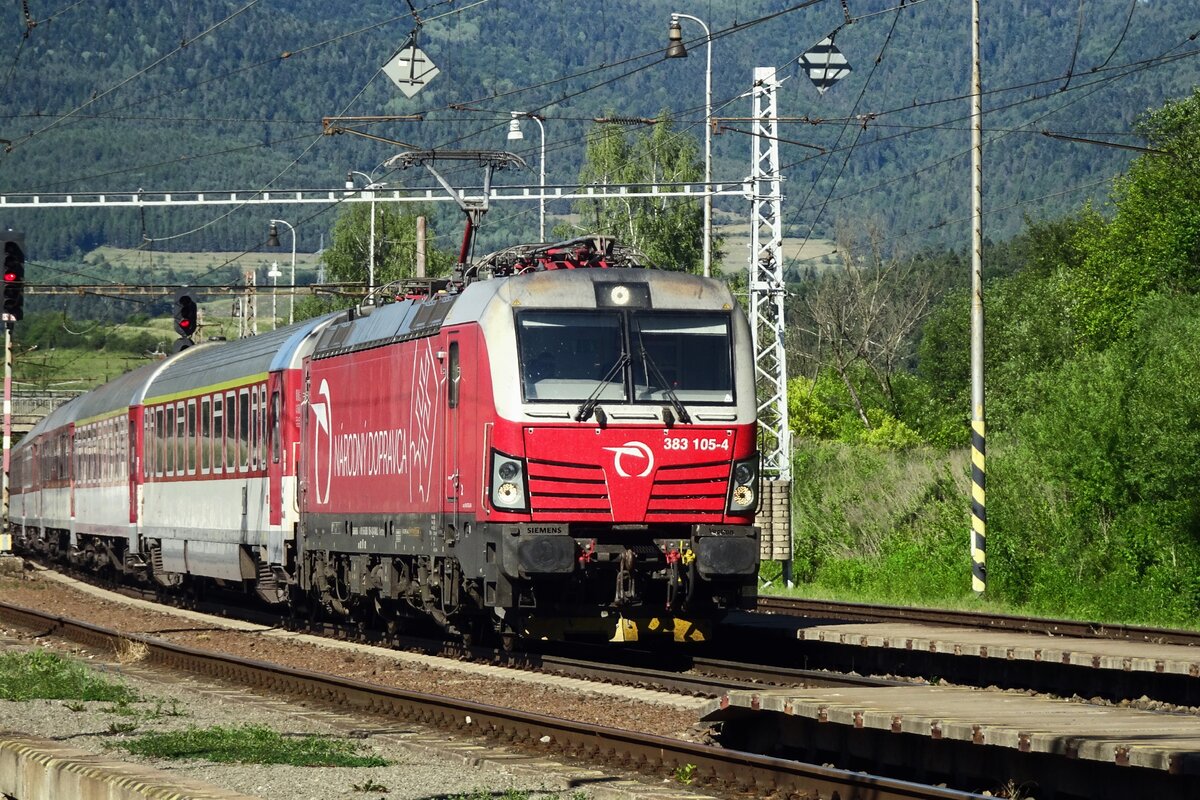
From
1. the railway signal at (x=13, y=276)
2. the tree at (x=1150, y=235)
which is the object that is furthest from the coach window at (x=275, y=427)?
the tree at (x=1150, y=235)

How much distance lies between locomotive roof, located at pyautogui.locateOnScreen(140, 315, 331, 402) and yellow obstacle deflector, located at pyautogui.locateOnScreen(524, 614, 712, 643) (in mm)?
7862

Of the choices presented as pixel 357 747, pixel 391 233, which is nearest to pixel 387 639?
pixel 357 747

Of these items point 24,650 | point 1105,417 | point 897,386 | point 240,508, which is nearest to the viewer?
point 24,650

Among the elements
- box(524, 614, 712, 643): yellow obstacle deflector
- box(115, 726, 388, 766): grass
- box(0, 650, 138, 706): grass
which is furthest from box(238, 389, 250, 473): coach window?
box(115, 726, 388, 766): grass

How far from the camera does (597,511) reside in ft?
56.1

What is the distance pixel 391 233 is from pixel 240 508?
8557cm

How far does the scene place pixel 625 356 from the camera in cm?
1741

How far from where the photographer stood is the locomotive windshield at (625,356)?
17.2 metres

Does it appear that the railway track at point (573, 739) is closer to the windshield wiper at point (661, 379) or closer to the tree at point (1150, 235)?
the windshield wiper at point (661, 379)

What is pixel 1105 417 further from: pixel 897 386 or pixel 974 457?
pixel 897 386

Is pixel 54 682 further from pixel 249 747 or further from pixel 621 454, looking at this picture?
pixel 621 454

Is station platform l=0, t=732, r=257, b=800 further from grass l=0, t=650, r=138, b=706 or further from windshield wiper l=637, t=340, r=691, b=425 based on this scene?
windshield wiper l=637, t=340, r=691, b=425

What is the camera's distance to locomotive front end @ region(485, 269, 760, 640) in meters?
16.9

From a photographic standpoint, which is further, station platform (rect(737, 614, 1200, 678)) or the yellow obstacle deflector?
the yellow obstacle deflector
